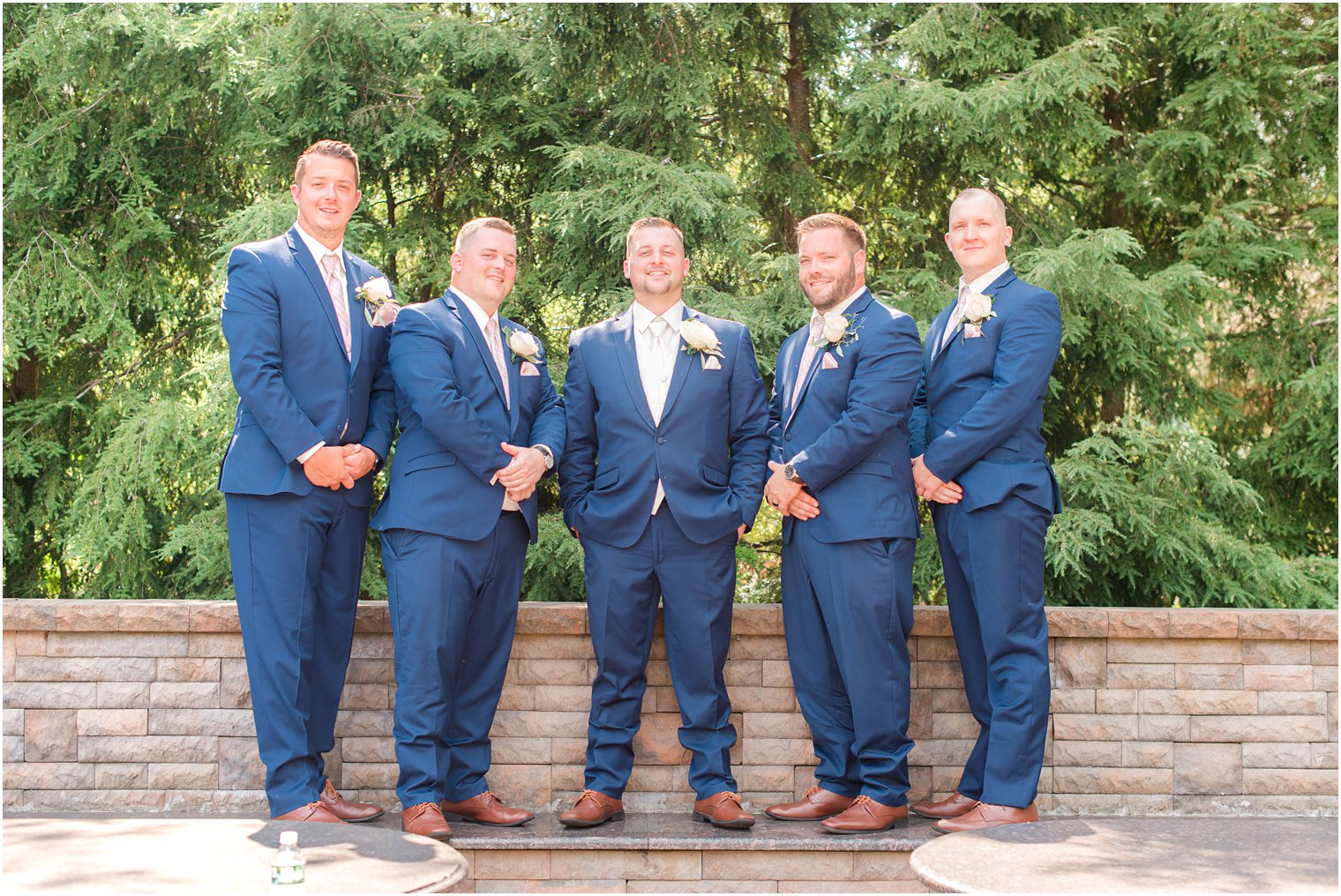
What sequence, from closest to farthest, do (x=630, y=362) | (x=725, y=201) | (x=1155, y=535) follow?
(x=630, y=362), (x=1155, y=535), (x=725, y=201)

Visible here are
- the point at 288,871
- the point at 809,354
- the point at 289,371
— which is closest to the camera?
the point at 288,871

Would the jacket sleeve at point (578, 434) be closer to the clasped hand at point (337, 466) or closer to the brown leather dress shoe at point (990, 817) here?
the clasped hand at point (337, 466)

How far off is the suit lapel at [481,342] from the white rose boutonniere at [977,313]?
1.74 m

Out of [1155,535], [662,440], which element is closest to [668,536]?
[662,440]

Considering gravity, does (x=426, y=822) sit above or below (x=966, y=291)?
below

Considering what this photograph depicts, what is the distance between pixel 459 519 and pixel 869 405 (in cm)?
152

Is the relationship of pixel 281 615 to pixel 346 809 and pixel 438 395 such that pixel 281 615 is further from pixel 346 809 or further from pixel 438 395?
pixel 438 395

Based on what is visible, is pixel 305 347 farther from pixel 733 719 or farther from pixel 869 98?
pixel 869 98

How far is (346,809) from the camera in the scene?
4.10 m

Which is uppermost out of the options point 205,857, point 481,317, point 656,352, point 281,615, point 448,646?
point 481,317

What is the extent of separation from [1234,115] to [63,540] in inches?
314

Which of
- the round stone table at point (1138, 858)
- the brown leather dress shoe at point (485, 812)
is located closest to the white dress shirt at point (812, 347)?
the round stone table at point (1138, 858)

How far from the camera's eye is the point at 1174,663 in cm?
457

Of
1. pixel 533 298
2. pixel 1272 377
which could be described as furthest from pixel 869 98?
pixel 1272 377
